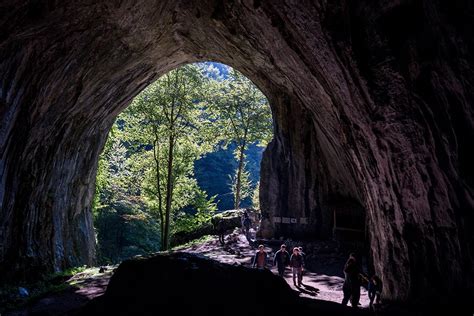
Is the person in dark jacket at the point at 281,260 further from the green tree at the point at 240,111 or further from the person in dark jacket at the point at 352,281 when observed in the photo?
the green tree at the point at 240,111

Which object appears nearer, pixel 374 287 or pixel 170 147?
pixel 374 287

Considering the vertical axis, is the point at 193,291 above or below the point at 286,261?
above

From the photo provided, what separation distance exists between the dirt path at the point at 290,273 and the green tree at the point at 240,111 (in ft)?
37.4

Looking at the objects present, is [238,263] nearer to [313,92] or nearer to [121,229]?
[313,92]

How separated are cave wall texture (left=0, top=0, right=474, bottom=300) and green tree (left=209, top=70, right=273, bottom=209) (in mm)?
14486

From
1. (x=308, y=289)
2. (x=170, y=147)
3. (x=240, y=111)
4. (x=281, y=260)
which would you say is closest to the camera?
(x=308, y=289)

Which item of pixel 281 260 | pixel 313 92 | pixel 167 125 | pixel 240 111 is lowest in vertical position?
pixel 281 260

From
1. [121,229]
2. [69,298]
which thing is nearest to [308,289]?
[69,298]

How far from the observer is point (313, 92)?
1279 centimetres

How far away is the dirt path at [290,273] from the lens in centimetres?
1195

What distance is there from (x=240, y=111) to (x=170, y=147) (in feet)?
32.4

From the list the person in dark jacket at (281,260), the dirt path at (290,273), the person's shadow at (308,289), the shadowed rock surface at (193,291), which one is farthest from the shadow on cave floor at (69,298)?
the person's shadow at (308,289)

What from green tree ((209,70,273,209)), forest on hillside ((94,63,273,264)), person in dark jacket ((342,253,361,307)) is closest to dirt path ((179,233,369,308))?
person in dark jacket ((342,253,361,307))

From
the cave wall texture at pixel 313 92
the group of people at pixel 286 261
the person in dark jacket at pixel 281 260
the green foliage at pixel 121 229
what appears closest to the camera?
the cave wall texture at pixel 313 92
